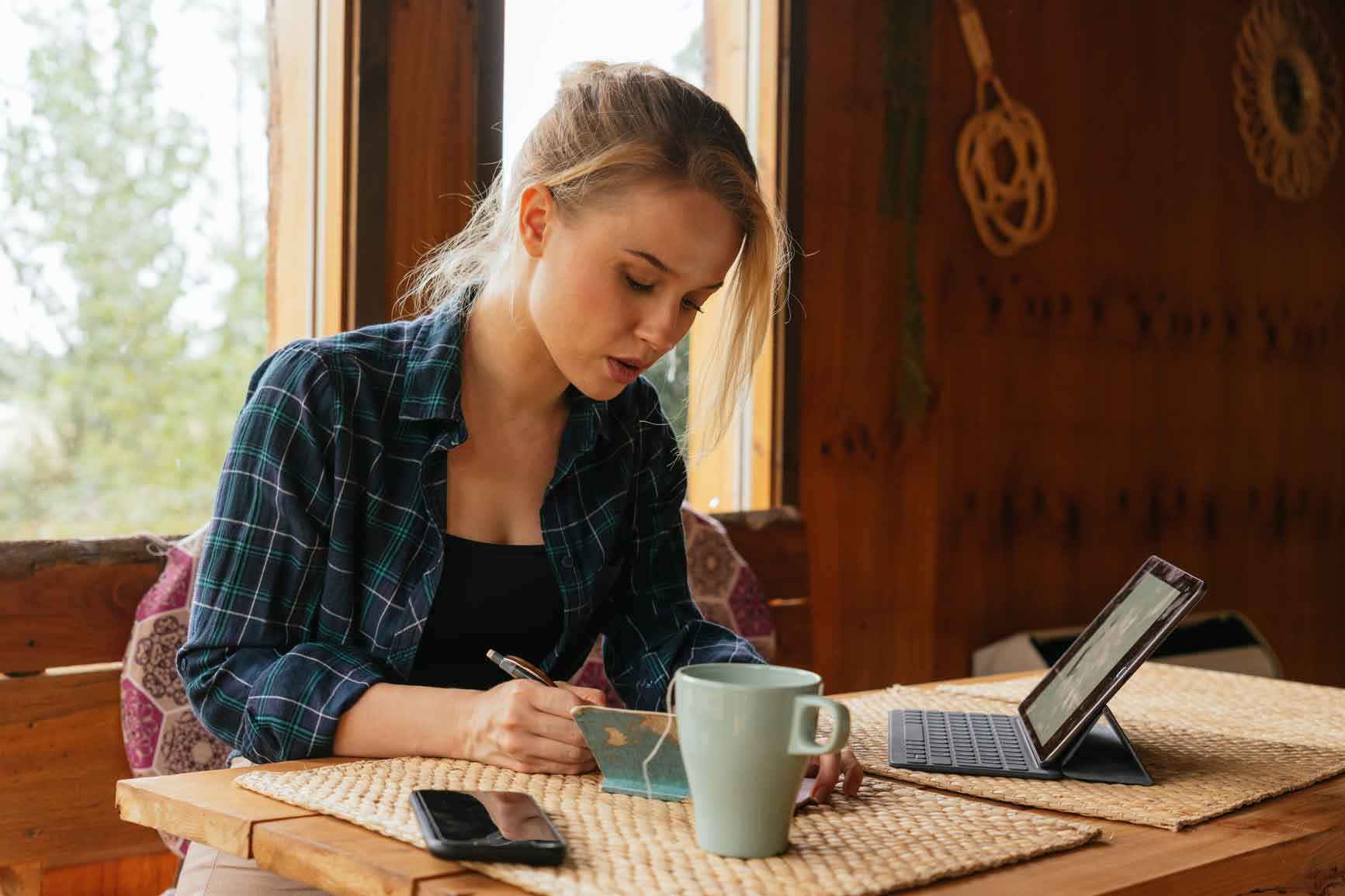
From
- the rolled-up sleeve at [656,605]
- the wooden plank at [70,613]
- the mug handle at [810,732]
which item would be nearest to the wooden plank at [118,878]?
the wooden plank at [70,613]

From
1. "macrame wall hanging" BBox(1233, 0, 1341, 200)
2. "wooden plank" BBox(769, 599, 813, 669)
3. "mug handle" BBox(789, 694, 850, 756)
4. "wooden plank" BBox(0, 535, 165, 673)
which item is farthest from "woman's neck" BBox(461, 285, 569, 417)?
"macrame wall hanging" BBox(1233, 0, 1341, 200)

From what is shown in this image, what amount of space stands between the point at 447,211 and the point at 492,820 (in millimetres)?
1625

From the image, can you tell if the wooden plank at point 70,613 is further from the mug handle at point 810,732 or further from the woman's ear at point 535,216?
the mug handle at point 810,732

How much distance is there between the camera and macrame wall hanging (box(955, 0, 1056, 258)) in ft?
10.5

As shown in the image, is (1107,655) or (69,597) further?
(69,597)

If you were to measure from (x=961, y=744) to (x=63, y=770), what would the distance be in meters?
1.11

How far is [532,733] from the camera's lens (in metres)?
1.08

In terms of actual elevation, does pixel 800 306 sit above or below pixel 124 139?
below

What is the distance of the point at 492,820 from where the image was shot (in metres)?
0.88

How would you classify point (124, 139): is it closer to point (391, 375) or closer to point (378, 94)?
point (378, 94)

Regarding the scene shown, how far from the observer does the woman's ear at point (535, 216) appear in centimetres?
138

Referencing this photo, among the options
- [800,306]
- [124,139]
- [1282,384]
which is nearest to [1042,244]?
[800,306]

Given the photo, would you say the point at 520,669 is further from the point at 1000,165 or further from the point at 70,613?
the point at 1000,165

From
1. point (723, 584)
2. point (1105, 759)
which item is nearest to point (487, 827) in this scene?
point (1105, 759)
